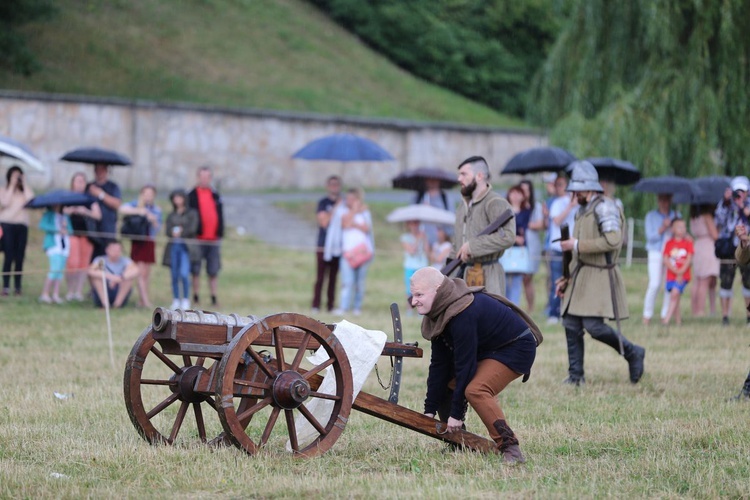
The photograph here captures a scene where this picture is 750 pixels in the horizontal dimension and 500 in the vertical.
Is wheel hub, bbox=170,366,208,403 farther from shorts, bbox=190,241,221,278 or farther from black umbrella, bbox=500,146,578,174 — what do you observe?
shorts, bbox=190,241,221,278

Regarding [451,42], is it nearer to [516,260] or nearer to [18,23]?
[18,23]

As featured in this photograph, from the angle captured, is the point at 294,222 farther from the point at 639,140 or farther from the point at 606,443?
the point at 606,443

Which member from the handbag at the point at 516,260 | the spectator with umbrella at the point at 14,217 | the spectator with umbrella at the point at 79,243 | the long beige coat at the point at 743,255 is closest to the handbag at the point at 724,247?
the handbag at the point at 516,260

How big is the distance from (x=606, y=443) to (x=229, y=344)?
2831mm

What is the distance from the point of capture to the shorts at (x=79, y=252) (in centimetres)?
1745

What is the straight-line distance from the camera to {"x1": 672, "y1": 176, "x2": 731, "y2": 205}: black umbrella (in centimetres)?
1587

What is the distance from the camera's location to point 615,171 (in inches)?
623

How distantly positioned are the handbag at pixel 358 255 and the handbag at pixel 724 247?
17.3 ft

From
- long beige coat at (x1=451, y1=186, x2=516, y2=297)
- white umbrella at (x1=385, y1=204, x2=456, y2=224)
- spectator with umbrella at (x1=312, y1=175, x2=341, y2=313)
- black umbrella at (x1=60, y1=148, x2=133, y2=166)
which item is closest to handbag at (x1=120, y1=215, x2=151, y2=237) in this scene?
black umbrella at (x1=60, y1=148, x2=133, y2=166)

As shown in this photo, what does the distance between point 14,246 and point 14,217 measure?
1.48 feet

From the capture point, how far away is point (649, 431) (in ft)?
27.0

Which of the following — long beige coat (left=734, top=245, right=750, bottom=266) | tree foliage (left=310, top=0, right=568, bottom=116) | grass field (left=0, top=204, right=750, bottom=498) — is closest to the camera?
grass field (left=0, top=204, right=750, bottom=498)

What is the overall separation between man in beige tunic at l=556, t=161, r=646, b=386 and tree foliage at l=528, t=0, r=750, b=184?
11.4m

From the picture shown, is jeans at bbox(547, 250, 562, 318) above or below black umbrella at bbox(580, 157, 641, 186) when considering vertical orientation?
below
